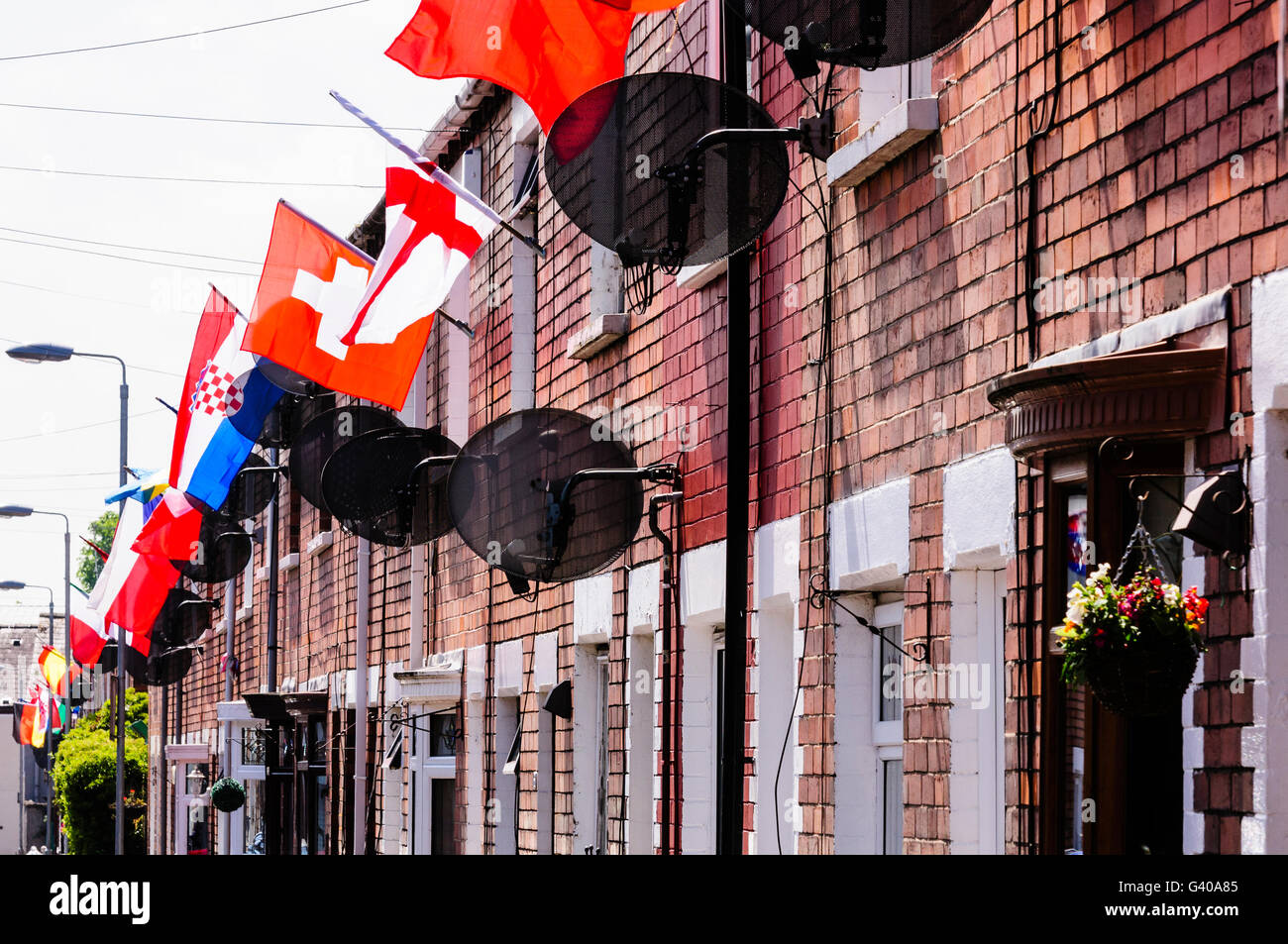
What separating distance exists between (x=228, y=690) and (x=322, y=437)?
15.3 metres

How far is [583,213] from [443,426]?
9.99 metres

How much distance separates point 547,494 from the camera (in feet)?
38.2

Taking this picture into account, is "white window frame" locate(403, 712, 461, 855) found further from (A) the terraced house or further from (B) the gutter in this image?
(B) the gutter

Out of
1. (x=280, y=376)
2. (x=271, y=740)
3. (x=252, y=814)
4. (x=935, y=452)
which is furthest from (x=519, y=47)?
(x=252, y=814)

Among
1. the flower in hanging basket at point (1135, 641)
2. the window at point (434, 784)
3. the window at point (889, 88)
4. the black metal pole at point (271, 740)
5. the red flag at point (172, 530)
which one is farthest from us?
the black metal pole at point (271, 740)

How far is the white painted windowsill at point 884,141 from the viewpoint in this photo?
849 cm

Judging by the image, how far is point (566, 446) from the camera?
1202cm

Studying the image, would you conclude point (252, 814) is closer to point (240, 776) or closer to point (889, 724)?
point (240, 776)

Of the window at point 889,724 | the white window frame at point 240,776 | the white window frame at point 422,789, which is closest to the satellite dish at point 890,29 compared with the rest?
the window at point 889,724

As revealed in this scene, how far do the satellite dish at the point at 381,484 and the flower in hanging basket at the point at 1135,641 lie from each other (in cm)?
1010

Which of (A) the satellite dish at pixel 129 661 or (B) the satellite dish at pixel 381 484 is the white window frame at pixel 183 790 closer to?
(A) the satellite dish at pixel 129 661

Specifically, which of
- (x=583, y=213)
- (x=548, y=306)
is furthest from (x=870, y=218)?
(x=548, y=306)

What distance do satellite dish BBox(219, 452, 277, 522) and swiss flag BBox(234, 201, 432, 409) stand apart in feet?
31.9
